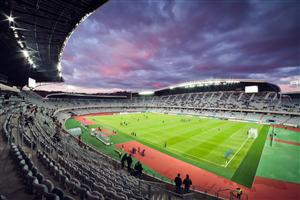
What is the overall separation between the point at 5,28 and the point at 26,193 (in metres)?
18.5

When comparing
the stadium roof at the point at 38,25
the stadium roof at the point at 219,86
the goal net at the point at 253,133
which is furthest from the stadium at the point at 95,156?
the stadium roof at the point at 219,86

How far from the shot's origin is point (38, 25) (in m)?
16.9

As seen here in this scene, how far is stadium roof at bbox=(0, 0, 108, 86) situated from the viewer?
520 inches

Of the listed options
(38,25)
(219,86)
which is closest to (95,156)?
(38,25)

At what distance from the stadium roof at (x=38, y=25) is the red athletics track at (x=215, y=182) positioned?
58.8ft

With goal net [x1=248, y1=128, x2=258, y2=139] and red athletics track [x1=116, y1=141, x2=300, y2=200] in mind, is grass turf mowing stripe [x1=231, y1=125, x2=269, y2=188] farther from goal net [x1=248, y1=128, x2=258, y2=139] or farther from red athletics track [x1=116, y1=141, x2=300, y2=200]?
goal net [x1=248, y1=128, x2=258, y2=139]

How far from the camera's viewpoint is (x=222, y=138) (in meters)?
32.1

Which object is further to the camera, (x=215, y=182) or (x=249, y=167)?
(x=249, y=167)

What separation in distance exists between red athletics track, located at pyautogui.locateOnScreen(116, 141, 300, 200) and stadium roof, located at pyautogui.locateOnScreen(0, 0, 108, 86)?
17.9 metres

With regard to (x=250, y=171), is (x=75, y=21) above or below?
above

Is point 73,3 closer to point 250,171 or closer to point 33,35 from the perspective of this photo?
point 33,35

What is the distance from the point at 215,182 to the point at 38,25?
24397 mm

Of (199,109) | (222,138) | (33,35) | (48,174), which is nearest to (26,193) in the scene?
(48,174)

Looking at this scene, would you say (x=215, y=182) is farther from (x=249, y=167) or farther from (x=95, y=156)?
(x=95, y=156)
